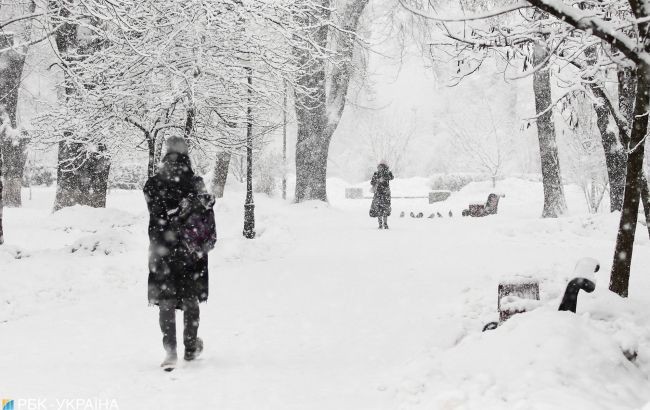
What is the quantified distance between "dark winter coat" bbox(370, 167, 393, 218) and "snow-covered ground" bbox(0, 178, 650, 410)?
204 centimetres

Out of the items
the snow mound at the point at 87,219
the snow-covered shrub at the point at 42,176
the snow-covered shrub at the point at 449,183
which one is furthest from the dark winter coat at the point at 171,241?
the snow-covered shrub at the point at 449,183

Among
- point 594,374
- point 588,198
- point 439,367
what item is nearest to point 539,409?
point 594,374

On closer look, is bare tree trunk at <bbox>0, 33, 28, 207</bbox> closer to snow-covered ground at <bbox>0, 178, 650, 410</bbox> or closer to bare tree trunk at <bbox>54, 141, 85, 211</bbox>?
bare tree trunk at <bbox>54, 141, 85, 211</bbox>

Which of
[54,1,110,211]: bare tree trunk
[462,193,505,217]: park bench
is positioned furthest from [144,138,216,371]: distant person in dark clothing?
[462,193,505,217]: park bench

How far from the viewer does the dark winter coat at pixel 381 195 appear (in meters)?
16.2

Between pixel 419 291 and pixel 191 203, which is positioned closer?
pixel 191 203

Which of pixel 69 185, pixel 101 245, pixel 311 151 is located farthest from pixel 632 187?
pixel 311 151

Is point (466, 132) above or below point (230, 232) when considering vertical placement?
above

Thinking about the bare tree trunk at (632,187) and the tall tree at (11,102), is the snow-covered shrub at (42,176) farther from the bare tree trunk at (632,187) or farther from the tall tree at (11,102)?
the bare tree trunk at (632,187)

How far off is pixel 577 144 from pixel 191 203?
2462 cm

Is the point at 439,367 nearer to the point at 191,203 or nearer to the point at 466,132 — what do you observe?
the point at 191,203

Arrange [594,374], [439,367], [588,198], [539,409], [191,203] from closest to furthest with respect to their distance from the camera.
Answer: [539,409]
[594,374]
[439,367]
[191,203]
[588,198]

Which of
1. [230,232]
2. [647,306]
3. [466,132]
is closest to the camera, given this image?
[647,306]

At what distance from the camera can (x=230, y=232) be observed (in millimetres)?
15062
